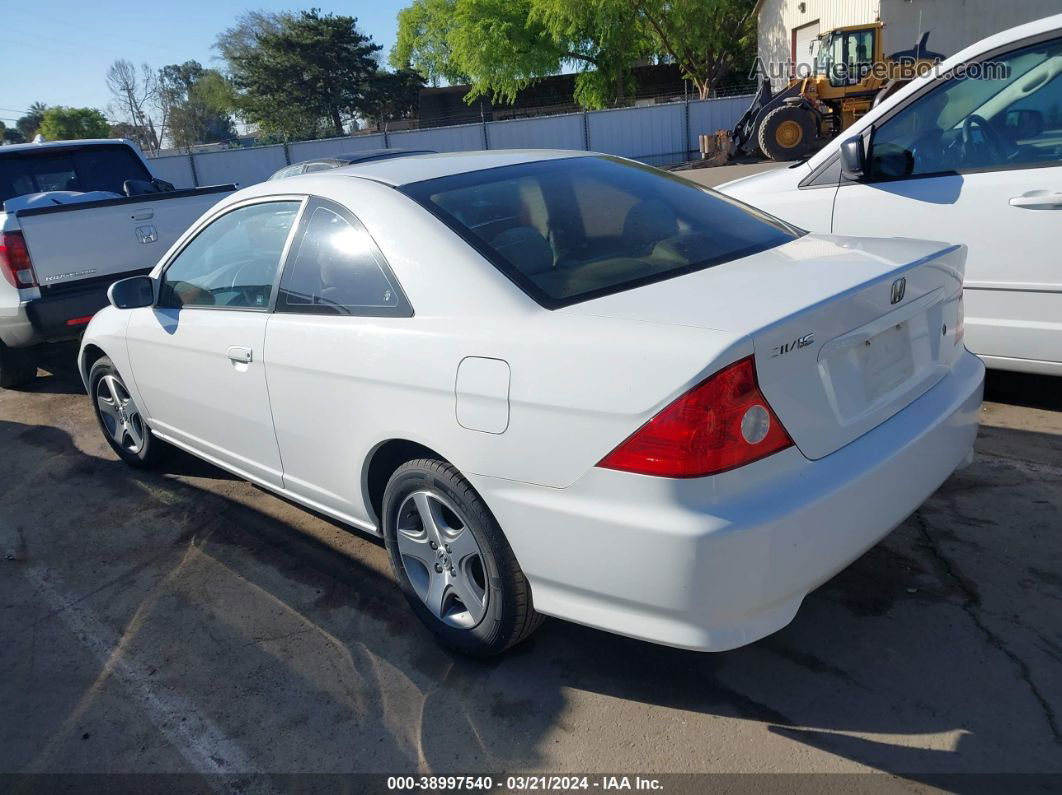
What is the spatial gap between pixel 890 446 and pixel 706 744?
1.00 metres

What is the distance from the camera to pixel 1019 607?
2.82 m

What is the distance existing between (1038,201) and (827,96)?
19.0 metres

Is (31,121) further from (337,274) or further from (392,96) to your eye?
(337,274)

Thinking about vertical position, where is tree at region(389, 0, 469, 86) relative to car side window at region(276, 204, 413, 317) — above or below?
above

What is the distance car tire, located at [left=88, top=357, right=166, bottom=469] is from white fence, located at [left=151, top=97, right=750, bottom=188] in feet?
79.5

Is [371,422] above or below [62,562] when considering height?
above

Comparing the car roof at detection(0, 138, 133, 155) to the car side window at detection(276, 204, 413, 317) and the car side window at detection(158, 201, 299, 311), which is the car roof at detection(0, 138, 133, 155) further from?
the car side window at detection(276, 204, 413, 317)

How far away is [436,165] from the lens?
335 cm

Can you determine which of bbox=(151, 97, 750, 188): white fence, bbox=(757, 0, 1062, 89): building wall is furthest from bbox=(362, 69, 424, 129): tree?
bbox=(757, 0, 1062, 89): building wall

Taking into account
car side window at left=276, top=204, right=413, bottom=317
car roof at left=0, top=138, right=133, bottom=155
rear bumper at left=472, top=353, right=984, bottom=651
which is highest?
car roof at left=0, top=138, right=133, bottom=155

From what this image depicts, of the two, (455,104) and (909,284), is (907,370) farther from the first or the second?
(455,104)

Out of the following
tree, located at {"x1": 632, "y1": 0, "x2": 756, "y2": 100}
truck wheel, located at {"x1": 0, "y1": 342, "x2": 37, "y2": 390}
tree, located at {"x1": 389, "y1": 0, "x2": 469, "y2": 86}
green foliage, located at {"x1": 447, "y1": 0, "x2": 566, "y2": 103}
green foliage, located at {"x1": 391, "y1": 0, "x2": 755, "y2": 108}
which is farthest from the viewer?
tree, located at {"x1": 389, "y1": 0, "x2": 469, "y2": 86}

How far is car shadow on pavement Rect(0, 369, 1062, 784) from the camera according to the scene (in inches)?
94.3

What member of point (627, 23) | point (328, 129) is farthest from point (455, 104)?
point (627, 23)
